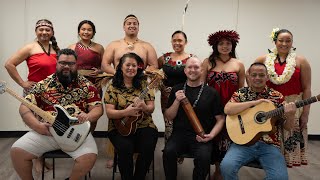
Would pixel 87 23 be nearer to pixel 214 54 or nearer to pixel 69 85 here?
pixel 69 85

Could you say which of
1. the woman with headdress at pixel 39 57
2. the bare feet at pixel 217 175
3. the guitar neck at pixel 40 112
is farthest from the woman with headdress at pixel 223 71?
the woman with headdress at pixel 39 57

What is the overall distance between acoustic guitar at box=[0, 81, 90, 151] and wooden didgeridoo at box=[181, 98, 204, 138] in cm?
91

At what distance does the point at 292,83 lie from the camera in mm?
3178

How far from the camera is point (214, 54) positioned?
338cm

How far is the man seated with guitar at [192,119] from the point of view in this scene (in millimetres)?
2904

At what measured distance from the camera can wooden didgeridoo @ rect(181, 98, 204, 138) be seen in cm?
292

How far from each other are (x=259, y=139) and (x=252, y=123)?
0.55ft

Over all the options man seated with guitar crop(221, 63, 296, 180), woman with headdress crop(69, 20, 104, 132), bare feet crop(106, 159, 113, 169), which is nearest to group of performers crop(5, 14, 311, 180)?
man seated with guitar crop(221, 63, 296, 180)

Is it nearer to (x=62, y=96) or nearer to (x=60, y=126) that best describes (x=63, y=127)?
(x=60, y=126)

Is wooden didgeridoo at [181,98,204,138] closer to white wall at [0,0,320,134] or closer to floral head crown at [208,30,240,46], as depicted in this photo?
floral head crown at [208,30,240,46]

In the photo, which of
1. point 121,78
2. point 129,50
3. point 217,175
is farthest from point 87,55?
point 217,175

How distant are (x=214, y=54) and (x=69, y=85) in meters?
1.47

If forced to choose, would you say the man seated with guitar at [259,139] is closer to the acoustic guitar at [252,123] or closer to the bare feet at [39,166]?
the acoustic guitar at [252,123]

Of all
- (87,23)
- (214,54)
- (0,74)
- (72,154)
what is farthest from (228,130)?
(0,74)
